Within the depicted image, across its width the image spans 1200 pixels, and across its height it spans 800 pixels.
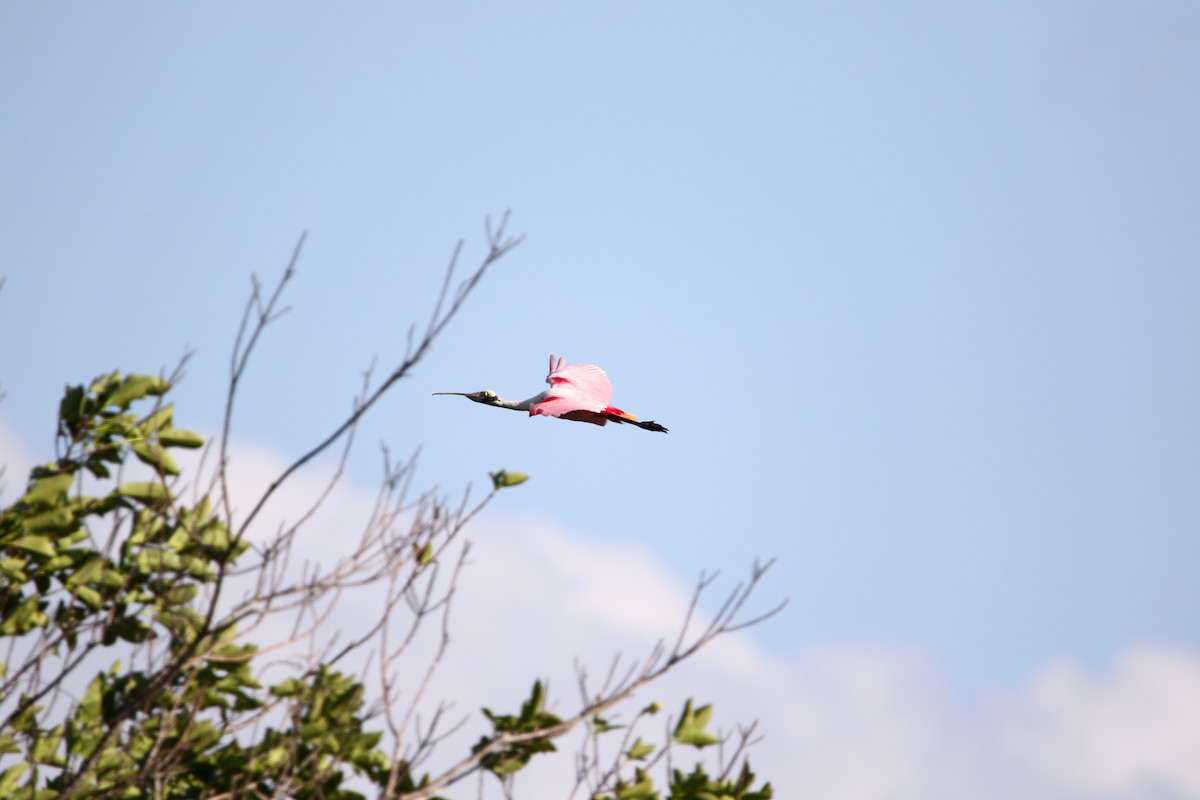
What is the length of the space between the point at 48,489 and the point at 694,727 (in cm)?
333

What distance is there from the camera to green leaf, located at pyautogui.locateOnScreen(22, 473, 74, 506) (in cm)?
645

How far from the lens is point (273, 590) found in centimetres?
632

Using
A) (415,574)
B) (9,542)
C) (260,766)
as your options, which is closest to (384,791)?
(260,766)

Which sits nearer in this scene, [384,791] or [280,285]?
[280,285]

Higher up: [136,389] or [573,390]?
[573,390]

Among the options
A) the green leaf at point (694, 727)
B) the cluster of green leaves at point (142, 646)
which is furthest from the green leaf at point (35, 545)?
the green leaf at point (694, 727)

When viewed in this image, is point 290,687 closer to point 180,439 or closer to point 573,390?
point 180,439

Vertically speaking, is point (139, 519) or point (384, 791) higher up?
point (139, 519)

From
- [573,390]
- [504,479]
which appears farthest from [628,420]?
[504,479]

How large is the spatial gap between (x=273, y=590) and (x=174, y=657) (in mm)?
654

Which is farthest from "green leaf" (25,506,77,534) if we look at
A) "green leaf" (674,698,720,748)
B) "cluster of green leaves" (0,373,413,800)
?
"green leaf" (674,698,720,748)

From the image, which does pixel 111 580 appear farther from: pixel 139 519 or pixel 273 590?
pixel 273 590

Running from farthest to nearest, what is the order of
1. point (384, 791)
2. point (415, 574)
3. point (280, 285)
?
point (415, 574)
point (384, 791)
point (280, 285)

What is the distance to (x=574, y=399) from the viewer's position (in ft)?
37.2
